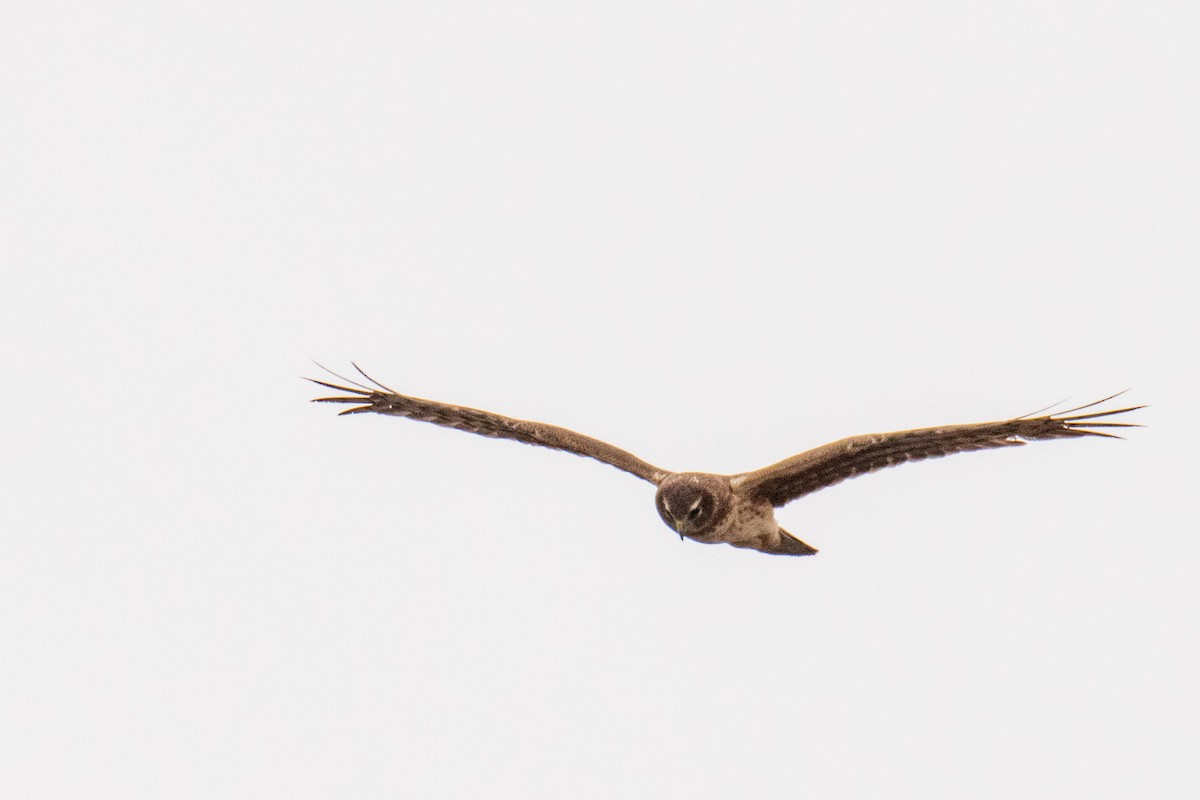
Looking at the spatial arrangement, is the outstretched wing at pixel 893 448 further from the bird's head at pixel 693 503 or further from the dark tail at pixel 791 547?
the dark tail at pixel 791 547

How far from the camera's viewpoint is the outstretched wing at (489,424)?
10.8 meters

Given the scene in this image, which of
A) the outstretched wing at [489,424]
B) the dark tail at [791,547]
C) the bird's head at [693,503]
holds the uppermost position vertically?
the outstretched wing at [489,424]

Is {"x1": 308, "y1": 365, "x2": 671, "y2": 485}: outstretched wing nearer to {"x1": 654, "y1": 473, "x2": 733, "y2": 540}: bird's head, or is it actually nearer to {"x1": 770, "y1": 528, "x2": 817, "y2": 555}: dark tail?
{"x1": 654, "y1": 473, "x2": 733, "y2": 540}: bird's head

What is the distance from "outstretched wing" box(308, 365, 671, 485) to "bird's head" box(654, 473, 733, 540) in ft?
1.01

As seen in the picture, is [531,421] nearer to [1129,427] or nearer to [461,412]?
[461,412]

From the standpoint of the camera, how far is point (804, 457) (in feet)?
33.4

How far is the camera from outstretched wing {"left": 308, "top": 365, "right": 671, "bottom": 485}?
10.8m

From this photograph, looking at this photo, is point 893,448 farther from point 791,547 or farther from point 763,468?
point 791,547

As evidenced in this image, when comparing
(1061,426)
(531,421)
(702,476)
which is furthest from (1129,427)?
(531,421)

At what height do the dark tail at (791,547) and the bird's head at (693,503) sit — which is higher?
the dark tail at (791,547)

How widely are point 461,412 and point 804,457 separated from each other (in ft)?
9.62

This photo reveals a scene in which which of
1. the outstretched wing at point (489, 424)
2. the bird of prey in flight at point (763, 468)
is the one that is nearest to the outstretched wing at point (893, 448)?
the bird of prey in flight at point (763, 468)

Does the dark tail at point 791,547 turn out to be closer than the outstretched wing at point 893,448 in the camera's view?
No

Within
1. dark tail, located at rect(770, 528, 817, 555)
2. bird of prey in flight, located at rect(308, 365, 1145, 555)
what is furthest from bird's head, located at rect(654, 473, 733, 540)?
dark tail, located at rect(770, 528, 817, 555)
